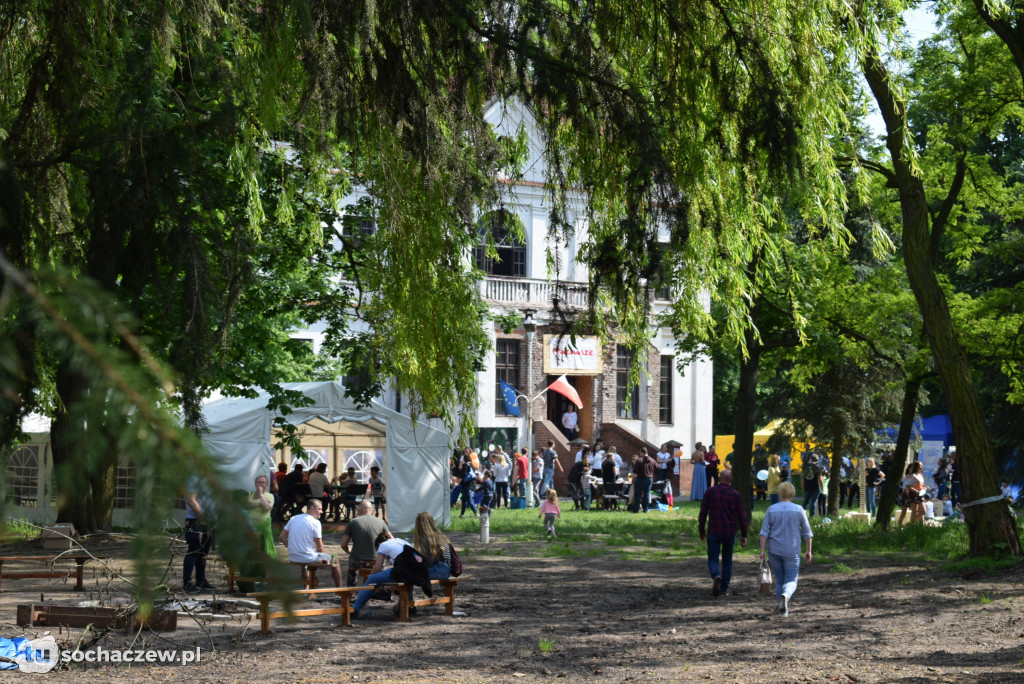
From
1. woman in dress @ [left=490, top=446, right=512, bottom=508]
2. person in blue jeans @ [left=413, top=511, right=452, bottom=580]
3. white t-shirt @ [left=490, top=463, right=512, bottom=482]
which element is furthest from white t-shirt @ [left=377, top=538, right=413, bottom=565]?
white t-shirt @ [left=490, top=463, right=512, bottom=482]

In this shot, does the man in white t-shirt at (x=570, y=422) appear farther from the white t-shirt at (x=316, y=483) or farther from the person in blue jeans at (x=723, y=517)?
the person in blue jeans at (x=723, y=517)

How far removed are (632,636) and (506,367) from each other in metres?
31.9

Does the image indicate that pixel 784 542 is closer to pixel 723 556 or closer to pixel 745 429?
pixel 723 556

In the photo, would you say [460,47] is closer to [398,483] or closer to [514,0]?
[514,0]

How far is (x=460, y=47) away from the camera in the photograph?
612 centimetres

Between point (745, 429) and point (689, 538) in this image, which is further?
point (689, 538)

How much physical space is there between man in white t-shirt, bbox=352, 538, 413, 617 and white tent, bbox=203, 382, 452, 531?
780cm

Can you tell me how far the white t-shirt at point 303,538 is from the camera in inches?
549

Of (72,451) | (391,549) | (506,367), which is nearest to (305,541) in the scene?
(391,549)

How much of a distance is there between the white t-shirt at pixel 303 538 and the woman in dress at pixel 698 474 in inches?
887

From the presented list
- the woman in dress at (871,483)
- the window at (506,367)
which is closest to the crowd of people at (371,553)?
the woman in dress at (871,483)

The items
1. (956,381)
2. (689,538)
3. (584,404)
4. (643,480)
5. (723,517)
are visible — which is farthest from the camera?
(584,404)

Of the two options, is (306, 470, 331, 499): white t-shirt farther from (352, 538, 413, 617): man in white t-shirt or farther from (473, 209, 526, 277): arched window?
(473, 209, 526, 277): arched window

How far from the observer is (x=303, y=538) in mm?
14078
